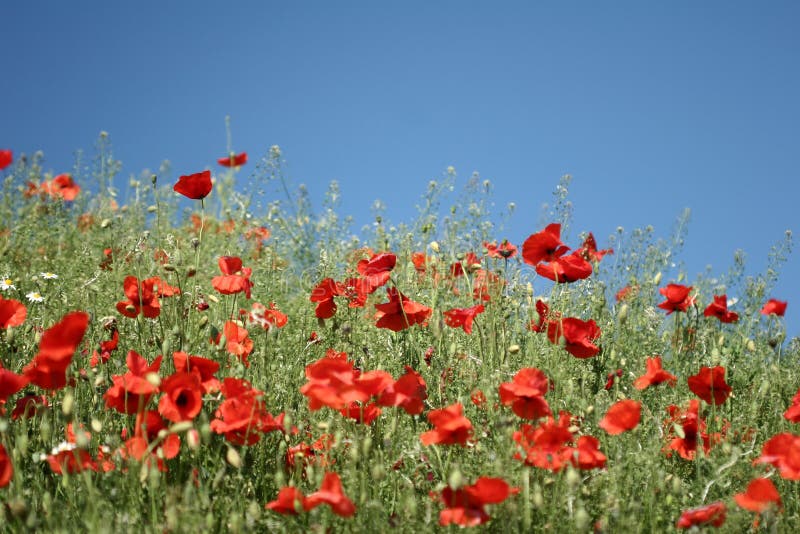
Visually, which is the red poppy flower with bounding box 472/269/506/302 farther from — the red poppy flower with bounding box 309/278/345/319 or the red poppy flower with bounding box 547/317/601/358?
the red poppy flower with bounding box 309/278/345/319

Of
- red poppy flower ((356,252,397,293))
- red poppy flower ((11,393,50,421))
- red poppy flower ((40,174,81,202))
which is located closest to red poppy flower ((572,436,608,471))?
red poppy flower ((356,252,397,293))

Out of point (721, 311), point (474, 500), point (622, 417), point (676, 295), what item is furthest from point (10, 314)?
point (721, 311)

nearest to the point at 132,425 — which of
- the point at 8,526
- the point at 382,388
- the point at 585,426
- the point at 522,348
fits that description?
the point at 8,526

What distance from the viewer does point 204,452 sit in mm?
2332

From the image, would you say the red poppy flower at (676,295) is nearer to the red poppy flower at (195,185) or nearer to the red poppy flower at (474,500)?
the red poppy flower at (474,500)

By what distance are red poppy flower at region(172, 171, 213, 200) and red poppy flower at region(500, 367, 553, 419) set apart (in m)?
1.36

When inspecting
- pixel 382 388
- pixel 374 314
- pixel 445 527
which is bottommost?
pixel 445 527

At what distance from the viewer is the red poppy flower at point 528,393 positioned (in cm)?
196

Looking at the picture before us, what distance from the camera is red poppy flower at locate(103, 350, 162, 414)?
2006 mm

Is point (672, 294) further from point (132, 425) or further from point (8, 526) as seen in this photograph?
point (8, 526)

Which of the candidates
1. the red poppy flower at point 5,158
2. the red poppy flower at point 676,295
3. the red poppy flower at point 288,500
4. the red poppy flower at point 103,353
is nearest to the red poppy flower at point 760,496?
the red poppy flower at point 288,500

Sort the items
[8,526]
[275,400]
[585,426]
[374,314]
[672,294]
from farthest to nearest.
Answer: [374,314] → [672,294] → [275,400] → [585,426] → [8,526]

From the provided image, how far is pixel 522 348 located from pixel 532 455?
148 centimetres

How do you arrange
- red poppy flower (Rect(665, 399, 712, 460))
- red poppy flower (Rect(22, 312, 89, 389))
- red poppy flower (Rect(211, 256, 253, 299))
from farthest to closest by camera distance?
red poppy flower (Rect(211, 256, 253, 299)) < red poppy flower (Rect(665, 399, 712, 460)) < red poppy flower (Rect(22, 312, 89, 389))
